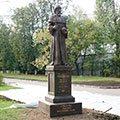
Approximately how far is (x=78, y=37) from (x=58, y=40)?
25067 millimetres

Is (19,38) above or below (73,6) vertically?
below

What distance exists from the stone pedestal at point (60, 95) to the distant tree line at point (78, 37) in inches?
786

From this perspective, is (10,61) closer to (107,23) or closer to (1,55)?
(1,55)

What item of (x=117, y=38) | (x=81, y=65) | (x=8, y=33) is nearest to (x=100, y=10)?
(x=117, y=38)

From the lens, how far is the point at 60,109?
785cm

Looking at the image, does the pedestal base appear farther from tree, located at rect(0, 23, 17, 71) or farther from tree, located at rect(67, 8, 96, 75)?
tree, located at rect(0, 23, 17, 71)

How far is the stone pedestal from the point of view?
7.89 meters

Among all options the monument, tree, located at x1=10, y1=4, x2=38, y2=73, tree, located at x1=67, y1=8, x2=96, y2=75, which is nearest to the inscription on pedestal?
the monument

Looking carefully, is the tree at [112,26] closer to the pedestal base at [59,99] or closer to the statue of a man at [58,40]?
the statue of a man at [58,40]

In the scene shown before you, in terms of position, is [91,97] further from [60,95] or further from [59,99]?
[59,99]

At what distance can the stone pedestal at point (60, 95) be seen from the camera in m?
7.89

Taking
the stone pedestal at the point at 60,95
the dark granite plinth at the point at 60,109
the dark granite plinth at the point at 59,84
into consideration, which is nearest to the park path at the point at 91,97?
the dark granite plinth at the point at 60,109

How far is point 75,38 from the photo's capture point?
33.1 meters

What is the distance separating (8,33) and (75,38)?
71.8 ft
